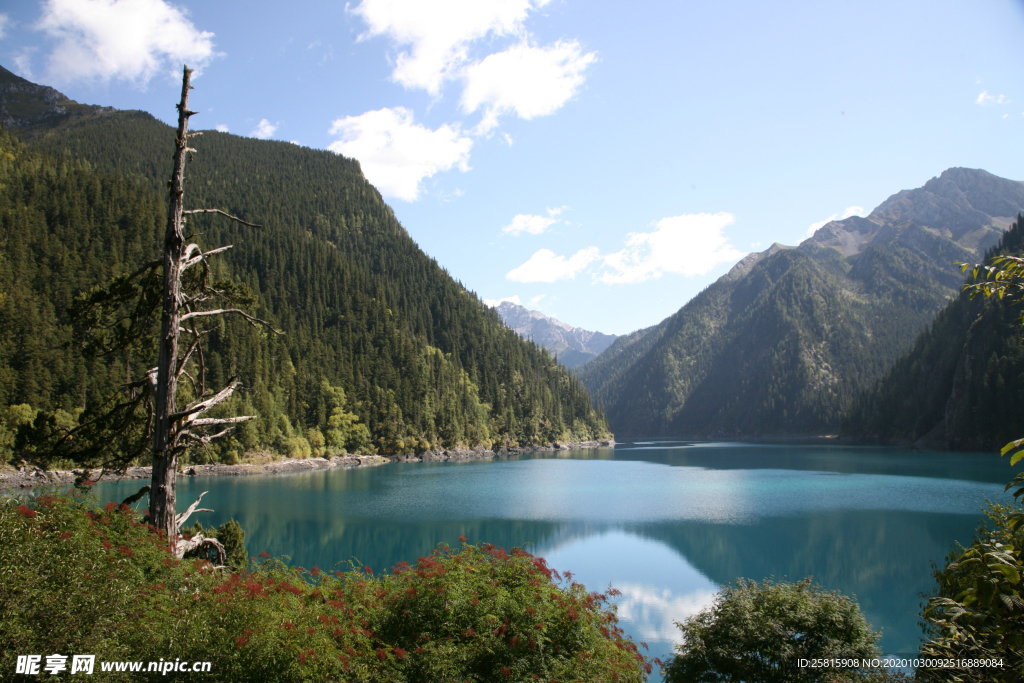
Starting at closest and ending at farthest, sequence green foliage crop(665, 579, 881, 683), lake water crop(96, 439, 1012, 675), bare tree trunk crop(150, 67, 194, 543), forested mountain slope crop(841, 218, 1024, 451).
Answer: bare tree trunk crop(150, 67, 194, 543), green foliage crop(665, 579, 881, 683), lake water crop(96, 439, 1012, 675), forested mountain slope crop(841, 218, 1024, 451)

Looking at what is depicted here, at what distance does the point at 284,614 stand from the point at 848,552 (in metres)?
31.1

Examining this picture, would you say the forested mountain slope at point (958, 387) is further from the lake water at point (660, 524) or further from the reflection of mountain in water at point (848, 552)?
the reflection of mountain in water at point (848, 552)

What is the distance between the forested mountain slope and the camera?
293ft

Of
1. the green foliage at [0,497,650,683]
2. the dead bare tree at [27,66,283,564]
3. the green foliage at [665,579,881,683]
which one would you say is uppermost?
the dead bare tree at [27,66,283,564]

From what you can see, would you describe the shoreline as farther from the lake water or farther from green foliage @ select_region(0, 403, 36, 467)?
green foliage @ select_region(0, 403, 36, 467)

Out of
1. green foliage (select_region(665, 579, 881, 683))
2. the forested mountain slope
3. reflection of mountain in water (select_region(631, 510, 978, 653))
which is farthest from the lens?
the forested mountain slope

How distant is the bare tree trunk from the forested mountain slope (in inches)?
3656

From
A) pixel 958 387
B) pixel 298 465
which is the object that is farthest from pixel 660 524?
pixel 958 387

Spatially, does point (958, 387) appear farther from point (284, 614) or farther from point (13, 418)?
point (13, 418)

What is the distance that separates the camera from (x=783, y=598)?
10844 millimetres

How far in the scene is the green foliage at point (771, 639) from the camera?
1001 cm

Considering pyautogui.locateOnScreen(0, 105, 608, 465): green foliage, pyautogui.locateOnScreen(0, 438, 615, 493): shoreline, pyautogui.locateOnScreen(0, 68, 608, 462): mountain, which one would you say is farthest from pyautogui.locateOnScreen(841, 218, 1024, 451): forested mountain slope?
pyautogui.locateOnScreen(0, 438, 615, 493): shoreline

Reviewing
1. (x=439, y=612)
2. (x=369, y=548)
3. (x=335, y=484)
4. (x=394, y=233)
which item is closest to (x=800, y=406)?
(x=394, y=233)

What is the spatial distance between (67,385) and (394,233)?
128 meters
